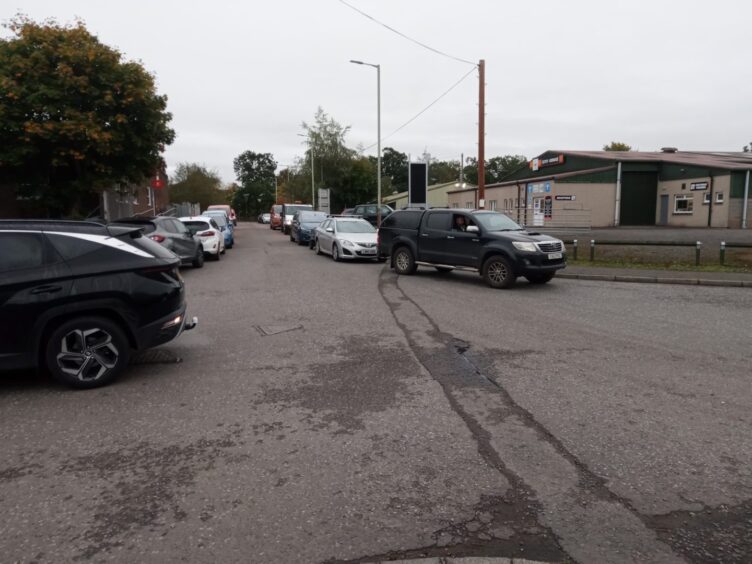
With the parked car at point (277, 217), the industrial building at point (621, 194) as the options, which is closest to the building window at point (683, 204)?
the industrial building at point (621, 194)

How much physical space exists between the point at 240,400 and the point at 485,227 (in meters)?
8.93

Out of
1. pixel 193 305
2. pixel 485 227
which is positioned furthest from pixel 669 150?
pixel 193 305

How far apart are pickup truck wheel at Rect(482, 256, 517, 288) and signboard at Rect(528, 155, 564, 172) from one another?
3322cm

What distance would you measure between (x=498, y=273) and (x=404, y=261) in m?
3.16

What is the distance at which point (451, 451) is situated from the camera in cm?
392

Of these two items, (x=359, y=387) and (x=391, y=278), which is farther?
(x=391, y=278)

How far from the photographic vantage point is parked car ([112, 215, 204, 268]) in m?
14.1

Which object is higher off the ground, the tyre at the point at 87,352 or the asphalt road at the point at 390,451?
the tyre at the point at 87,352

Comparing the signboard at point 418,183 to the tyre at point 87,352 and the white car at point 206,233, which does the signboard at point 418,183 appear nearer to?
the white car at point 206,233

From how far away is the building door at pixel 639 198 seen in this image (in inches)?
1538

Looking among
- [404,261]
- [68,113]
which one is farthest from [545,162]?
[68,113]

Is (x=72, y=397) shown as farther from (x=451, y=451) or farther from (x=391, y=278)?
(x=391, y=278)

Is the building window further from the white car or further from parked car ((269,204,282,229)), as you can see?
the white car

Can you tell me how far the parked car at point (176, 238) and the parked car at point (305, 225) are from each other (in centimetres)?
828
